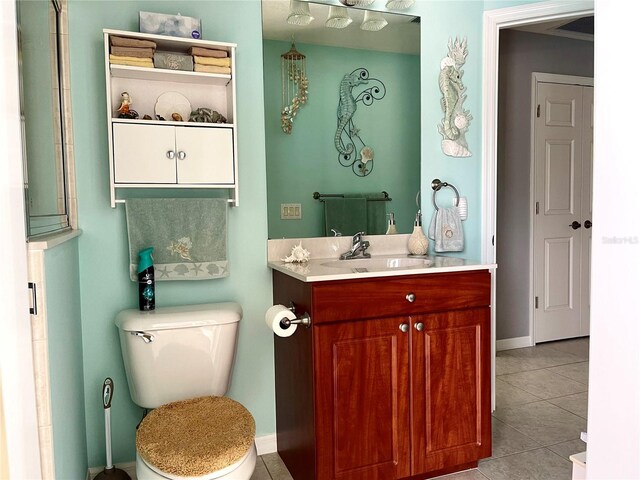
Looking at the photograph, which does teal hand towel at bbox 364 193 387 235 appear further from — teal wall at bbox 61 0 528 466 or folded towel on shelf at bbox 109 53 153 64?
folded towel on shelf at bbox 109 53 153 64

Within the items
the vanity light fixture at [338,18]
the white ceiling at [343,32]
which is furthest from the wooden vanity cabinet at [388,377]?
the vanity light fixture at [338,18]

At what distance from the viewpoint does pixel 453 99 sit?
2641 millimetres

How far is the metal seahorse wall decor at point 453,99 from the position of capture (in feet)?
8.62

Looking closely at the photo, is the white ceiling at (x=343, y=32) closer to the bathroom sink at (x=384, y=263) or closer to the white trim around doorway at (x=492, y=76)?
the white trim around doorway at (x=492, y=76)

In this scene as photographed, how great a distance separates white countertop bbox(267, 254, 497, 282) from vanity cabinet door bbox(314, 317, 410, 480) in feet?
0.60

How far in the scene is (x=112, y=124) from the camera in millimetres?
1918

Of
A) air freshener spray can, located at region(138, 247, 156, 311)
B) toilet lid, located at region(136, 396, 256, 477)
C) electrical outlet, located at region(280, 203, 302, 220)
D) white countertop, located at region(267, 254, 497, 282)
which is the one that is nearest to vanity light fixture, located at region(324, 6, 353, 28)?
electrical outlet, located at region(280, 203, 302, 220)

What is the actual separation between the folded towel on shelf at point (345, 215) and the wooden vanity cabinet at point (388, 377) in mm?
437

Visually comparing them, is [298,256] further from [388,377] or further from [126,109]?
[126,109]

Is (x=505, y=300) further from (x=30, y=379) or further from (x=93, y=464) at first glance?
(x=30, y=379)

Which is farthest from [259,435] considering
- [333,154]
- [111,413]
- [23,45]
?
[23,45]

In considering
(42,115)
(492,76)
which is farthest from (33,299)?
(492,76)

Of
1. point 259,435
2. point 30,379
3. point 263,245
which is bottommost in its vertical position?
point 259,435

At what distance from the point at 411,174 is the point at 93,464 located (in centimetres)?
197
